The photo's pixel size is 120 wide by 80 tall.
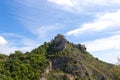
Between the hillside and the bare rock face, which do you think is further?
the bare rock face

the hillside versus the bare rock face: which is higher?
the bare rock face

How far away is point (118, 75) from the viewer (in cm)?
7156

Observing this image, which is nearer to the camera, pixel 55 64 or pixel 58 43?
pixel 55 64

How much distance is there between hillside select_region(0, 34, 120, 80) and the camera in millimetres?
154250

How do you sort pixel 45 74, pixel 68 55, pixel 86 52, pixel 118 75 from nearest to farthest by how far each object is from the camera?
1. pixel 118 75
2. pixel 45 74
3. pixel 68 55
4. pixel 86 52

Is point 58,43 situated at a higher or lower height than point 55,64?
higher

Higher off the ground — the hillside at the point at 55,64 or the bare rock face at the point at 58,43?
the bare rock face at the point at 58,43

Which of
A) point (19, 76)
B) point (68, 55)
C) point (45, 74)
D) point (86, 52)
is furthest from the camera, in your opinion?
point (86, 52)

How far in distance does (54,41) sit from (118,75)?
357 ft

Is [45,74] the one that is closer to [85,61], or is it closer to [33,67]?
[33,67]

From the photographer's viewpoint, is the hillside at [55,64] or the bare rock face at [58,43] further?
the bare rock face at [58,43]

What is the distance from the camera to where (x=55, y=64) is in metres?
169

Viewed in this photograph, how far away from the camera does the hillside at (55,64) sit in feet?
506

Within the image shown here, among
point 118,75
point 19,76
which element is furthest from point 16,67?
point 118,75
